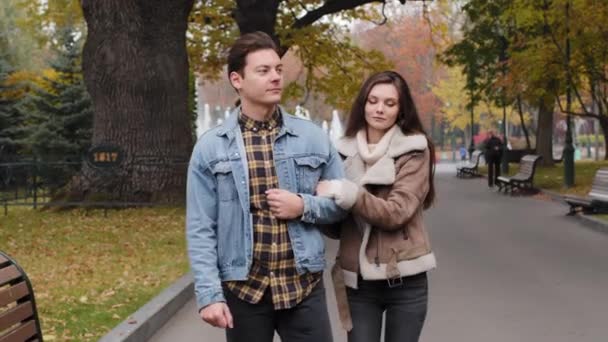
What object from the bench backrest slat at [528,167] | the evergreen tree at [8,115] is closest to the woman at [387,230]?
the bench backrest slat at [528,167]

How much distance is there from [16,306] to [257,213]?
1114 millimetres

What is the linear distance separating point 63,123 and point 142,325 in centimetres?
2595

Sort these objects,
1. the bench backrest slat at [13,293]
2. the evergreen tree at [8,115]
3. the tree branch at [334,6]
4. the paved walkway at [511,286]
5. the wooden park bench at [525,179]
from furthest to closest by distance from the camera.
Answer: the evergreen tree at [8,115] → the tree branch at [334,6] → the wooden park bench at [525,179] → the paved walkway at [511,286] → the bench backrest slat at [13,293]

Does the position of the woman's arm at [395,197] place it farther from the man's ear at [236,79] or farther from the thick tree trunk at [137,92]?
the thick tree trunk at [137,92]

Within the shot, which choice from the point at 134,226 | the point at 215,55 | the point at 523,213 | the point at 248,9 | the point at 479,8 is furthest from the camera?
the point at 215,55

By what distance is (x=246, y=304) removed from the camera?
3.68 meters

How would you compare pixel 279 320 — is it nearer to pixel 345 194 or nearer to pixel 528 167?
pixel 345 194

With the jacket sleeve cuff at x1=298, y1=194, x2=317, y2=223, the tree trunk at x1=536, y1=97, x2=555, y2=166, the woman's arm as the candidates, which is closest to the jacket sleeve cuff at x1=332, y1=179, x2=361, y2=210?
the woman's arm

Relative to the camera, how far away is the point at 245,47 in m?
3.66

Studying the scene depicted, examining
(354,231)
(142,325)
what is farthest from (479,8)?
(354,231)

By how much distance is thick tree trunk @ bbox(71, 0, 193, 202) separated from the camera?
19.7 metres

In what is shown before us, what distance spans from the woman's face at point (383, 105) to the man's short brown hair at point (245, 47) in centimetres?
60

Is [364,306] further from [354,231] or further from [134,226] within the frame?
[134,226]

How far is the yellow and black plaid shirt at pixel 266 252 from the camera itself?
3.60 m
